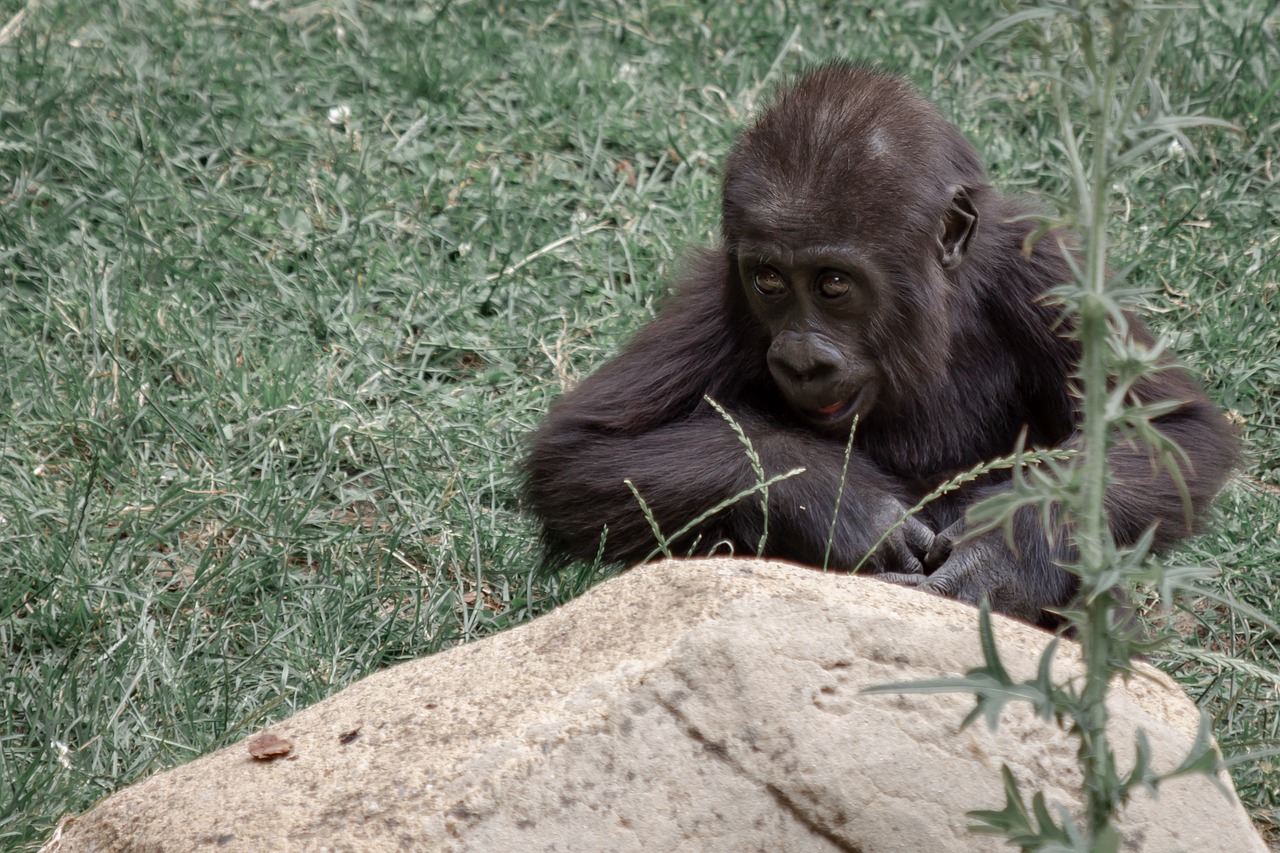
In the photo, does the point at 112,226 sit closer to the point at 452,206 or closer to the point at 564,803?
the point at 452,206

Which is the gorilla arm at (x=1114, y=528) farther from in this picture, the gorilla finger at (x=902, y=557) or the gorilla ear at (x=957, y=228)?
the gorilla ear at (x=957, y=228)

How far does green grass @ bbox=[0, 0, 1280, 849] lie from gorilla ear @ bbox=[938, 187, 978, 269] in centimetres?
62

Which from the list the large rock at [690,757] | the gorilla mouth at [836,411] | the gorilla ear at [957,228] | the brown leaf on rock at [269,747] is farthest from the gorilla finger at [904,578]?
the brown leaf on rock at [269,747]

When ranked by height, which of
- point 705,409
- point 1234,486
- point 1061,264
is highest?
point 1061,264

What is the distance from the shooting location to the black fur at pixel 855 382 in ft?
13.4

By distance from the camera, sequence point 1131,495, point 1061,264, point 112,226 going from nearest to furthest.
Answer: point 1131,495 < point 1061,264 < point 112,226

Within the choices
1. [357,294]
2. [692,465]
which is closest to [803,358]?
[692,465]

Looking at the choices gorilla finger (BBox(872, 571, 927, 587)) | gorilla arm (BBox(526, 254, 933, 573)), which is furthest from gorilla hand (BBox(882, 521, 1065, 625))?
gorilla arm (BBox(526, 254, 933, 573))

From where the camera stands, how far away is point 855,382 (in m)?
4.22

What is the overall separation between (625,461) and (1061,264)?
1.39 metres

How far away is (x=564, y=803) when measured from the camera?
2.65 metres

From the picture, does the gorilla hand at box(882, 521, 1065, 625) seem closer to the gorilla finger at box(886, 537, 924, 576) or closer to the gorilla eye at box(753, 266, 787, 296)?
the gorilla finger at box(886, 537, 924, 576)

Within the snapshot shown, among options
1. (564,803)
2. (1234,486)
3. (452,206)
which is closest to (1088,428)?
(564,803)

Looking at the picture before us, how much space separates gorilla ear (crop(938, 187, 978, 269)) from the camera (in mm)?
4296
